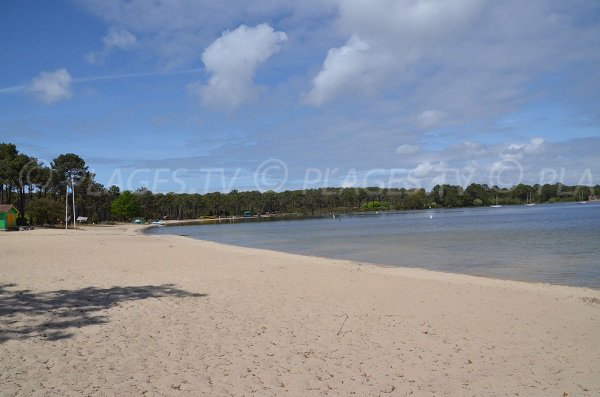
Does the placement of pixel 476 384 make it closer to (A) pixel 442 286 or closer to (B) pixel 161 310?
(B) pixel 161 310

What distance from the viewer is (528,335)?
7.79m

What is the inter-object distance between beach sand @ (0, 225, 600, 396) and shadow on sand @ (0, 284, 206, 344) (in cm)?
3

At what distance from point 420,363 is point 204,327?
3.61m

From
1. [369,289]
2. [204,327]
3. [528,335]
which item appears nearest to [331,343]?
[204,327]

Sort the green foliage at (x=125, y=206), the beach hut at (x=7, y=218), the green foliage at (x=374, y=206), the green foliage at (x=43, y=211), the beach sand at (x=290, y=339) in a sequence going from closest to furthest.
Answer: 1. the beach sand at (x=290, y=339)
2. the beach hut at (x=7, y=218)
3. the green foliage at (x=43, y=211)
4. the green foliage at (x=125, y=206)
5. the green foliage at (x=374, y=206)

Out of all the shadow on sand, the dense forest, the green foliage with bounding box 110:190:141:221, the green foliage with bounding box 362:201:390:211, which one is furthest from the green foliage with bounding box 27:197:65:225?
the green foliage with bounding box 362:201:390:211

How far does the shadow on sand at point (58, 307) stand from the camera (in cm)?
684

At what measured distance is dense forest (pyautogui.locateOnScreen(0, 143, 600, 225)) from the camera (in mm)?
62781

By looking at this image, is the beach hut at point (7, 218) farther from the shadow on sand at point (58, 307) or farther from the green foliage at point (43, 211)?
the shadow on sand at point (58, 307)

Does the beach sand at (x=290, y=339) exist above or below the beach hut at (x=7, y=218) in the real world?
below

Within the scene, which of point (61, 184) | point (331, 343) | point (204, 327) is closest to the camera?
point (331, 343)

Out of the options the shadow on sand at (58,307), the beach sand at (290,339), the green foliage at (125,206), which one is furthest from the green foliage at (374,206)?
the shadow on sand at (58,307)

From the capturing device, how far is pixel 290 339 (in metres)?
7.18

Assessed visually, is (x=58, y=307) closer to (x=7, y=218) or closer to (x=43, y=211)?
(x=7, y=218)
